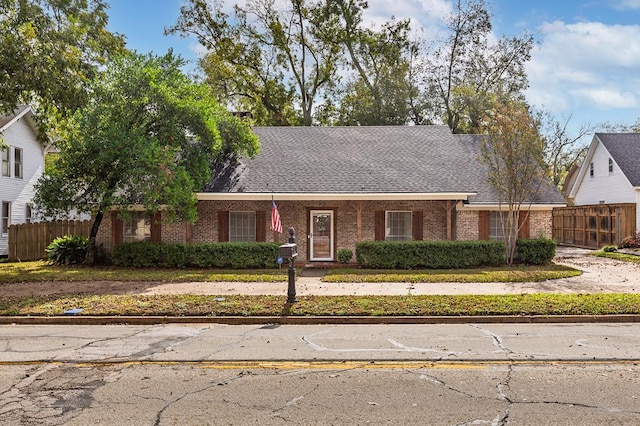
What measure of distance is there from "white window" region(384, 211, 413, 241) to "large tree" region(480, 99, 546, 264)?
11.3 ft

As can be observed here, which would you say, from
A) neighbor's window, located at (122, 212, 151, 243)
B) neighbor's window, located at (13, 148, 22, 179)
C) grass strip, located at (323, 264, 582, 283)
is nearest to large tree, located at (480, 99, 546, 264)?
grass strip, located at (323, 264, 582, 283)

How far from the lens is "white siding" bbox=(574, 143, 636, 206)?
91.9ft

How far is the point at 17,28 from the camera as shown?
1550 cm

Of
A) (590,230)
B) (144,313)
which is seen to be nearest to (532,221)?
(590,230)

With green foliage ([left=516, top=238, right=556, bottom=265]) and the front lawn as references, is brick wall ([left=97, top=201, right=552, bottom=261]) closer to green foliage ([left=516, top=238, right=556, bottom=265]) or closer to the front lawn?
green foliage ([left=516, top=238, right=556, bottom=265])

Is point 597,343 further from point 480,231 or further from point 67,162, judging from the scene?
point 67,162

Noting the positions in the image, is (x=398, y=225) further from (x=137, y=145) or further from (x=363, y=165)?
(x=137, y=145)

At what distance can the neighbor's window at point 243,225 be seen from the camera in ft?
67.6

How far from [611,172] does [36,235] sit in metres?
29.6

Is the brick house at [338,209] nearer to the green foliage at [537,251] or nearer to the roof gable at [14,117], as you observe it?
the green foliage at [537,251]

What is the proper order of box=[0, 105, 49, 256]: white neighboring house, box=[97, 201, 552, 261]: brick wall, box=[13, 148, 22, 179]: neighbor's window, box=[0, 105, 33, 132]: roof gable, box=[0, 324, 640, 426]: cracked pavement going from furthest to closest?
1. box=[13, 148, 22, 179]: neighbor's window
2. box=[0, 105, 49, 256]: white neighboring house
3. box=[0, 105, 33, 132]: roof gable
4. box=[97, 201, 552, 261]: brick wall
5. box=[0, 324, 640, 426]: cracked pavement

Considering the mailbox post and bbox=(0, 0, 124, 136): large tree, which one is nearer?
the mailbox post

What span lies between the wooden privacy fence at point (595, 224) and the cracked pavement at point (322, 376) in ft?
65.4

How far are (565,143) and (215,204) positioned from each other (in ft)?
142
